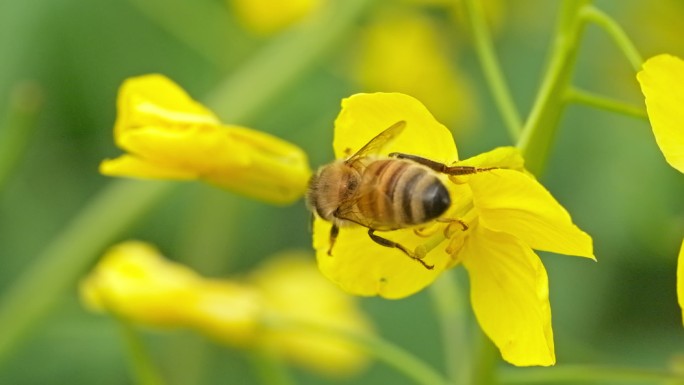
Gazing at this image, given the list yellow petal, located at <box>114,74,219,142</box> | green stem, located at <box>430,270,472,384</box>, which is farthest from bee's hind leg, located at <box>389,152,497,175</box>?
green stem, located at <box>430,270,472,384</box>

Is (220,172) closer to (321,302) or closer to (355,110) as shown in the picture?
(355,110)

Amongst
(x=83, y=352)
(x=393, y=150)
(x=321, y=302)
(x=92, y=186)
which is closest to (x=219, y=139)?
(x=393, y=150)

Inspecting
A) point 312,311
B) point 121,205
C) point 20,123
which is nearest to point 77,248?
point 121,205

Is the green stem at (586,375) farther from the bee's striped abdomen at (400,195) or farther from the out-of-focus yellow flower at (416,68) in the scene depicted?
the out-of-focus yellow flower at (416,68)

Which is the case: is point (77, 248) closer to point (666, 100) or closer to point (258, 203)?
point (258, 203)

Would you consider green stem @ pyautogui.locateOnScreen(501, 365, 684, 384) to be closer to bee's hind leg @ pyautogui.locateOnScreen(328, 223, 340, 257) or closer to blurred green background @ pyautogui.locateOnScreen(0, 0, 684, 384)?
bee's hind leg @ pyautogui.locateOnScreen(328, 223, 340, 257)

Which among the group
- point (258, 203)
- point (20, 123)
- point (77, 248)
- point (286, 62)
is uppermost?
point (20, 123)
